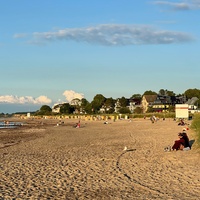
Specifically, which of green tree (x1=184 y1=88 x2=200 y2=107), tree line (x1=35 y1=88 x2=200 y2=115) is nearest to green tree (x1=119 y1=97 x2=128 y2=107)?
tree line (x1=35 y1=88 x2=200 y2=115)

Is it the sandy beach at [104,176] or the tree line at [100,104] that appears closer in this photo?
the sandy beach at [104,176]

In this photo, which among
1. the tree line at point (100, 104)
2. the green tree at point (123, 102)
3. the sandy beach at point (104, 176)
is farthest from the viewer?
the green tree at point (123, 102)

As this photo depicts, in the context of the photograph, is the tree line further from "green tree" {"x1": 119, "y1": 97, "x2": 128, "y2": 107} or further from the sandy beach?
the sandy beach

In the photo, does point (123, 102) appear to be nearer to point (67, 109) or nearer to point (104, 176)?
point (67, 109)

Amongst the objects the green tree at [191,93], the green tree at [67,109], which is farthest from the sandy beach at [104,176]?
the green tree at [67,109]

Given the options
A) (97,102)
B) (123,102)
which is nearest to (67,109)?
(97,102)

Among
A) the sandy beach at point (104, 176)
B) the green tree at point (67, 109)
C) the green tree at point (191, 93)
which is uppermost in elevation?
the green tree at point (191, 93)

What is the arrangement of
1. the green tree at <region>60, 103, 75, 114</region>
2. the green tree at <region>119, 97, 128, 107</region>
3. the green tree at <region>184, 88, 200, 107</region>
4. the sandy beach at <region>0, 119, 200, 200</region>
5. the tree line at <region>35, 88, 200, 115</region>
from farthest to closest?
the green tree at <region>60, 103, 75, 114</region>, the green tree at <region>119, 97, 128, 107</region>, the green tree at <region>184, 88, 200, 107</region>, the tree line at <region>35, 88, 200, 115</region>, the sandy beach at <region>0, 119, 200, 200</region>

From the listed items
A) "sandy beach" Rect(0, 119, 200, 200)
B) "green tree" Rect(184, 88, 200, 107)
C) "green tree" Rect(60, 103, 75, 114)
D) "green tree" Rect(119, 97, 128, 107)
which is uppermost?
"green tree" Rect(184, 88, 200, 107)

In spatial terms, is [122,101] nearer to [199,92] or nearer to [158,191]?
[199,92]

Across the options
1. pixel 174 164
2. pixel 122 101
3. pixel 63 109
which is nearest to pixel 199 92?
pixel 122 101

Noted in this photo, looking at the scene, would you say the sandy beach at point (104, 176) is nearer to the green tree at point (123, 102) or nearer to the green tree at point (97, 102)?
the green tree at point (97, 102)

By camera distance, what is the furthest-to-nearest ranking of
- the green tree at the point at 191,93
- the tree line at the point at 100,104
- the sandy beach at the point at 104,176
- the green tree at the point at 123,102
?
the green tree at the point at 123,102 → the green tree at the point at 191,93 → the tree line at the point at 100,104 → the sandy beach at the point at 104,176

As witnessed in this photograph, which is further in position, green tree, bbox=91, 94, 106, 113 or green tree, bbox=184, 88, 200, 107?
green tree, bbox=184, 88, 200, 107
